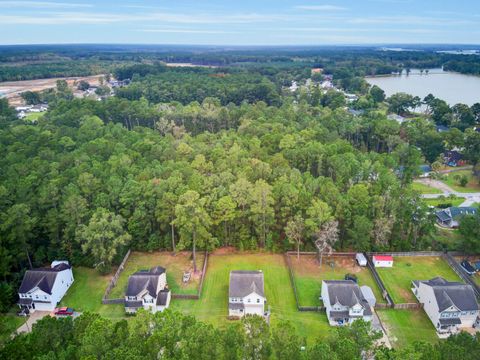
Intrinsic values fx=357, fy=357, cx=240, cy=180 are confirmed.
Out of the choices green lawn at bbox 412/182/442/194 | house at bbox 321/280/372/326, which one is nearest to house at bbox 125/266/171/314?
house at bbox 321/280/372/326

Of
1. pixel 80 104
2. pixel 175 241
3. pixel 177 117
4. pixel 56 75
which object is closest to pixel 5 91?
pixel 56 75

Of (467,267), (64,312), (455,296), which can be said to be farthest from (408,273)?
(64,312)

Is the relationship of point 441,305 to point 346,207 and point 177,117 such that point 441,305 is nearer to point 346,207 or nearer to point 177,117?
point 346,207

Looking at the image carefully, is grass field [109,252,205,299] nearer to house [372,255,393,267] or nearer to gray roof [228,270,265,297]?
gray roof [228,270,265,297]

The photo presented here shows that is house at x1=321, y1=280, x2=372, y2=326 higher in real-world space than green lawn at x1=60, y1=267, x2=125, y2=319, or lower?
higher

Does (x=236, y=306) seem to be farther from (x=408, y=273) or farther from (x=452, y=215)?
(x=452, y=215)

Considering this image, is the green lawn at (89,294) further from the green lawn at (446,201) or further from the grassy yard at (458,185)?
the grassy yard at (458,185)
